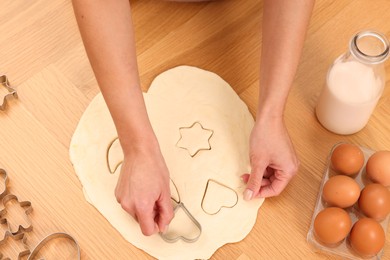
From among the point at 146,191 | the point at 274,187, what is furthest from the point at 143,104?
the point at 274,187

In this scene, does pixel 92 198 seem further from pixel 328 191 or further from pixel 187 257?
pixel 328 191

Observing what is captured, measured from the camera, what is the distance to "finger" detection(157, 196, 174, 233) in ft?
2.83

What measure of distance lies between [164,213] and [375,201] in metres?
0.34

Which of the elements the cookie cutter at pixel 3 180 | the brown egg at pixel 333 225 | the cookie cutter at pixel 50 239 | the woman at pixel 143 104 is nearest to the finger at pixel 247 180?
the woman at pixel 143 104

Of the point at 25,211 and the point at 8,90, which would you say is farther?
the point at 8,90

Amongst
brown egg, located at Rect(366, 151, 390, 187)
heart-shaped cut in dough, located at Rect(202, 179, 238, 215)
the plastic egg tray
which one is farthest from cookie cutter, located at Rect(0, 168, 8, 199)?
brown egg, located at Rect(366, 151, 390, 187)

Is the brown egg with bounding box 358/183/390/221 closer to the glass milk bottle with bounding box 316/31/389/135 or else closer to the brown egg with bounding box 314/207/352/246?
the brown egg with bounding box 314/207/352/246

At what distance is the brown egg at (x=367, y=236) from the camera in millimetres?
861

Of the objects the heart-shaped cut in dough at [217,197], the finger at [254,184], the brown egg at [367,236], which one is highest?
the finger at [254,184]

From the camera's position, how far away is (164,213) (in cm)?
86

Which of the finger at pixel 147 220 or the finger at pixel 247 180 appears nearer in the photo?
the finger at pixel 147 220

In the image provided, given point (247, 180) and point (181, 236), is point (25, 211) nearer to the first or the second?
point (181, 236)

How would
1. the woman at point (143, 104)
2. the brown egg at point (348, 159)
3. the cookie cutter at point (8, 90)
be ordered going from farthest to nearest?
the cookie cutter at point (8, 90) → the brown egg at point (348, 159) → the woman at point (143, 104)

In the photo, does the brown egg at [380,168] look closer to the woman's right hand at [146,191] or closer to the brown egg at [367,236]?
the brown egg at [367,236]
